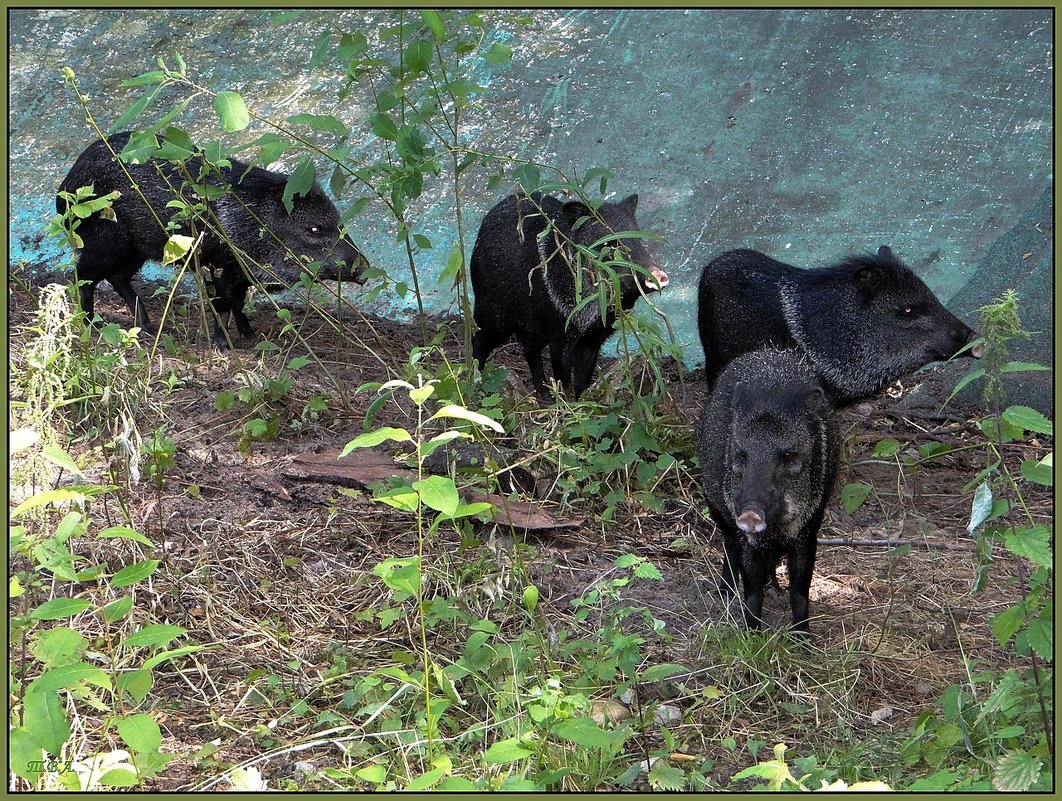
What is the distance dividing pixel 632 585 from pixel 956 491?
1.89 m

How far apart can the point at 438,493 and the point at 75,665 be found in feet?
2.96

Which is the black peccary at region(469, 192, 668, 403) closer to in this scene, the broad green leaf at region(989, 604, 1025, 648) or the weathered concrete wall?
the weathered concrete wall

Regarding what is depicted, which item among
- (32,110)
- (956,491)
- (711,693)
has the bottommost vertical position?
(956,491)

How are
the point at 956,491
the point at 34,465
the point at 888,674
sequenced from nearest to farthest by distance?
1. the point at 34,465
2. the point at 888,674
3. the point at 956,491

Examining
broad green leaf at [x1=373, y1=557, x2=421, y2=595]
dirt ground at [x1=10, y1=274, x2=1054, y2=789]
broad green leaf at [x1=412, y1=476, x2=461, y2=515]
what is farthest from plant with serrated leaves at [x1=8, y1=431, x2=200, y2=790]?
broad green leaf at [x1=412, y1=476, x2=461, y2=515]

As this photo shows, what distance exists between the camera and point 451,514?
7.95 ft

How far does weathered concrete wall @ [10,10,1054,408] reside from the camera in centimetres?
685

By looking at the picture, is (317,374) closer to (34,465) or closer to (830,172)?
(34,465)

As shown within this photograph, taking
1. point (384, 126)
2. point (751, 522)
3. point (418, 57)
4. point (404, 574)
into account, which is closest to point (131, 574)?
point (404, 574)

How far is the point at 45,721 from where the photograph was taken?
2398mm

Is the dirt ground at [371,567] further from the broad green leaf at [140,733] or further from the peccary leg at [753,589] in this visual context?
the broad green leaf at [140,733]

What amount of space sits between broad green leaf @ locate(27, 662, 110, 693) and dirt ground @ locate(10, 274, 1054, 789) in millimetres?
636

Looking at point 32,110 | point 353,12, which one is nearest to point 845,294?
point 353,12

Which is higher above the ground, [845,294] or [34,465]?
[34,465]
